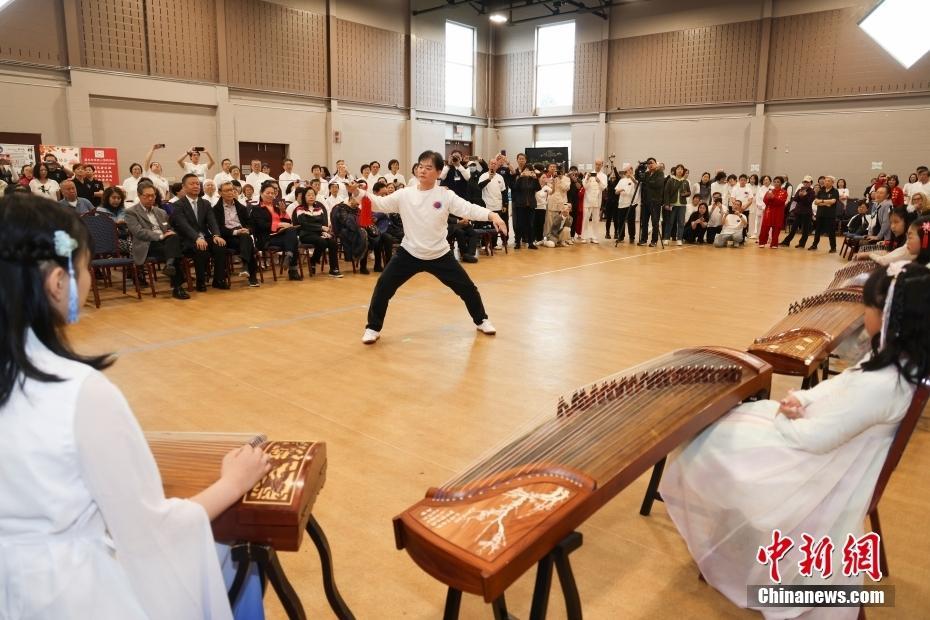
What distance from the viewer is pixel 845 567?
5.95ft

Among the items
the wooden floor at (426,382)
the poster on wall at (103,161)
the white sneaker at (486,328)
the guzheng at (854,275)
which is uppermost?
the poster on wall at (103,161)

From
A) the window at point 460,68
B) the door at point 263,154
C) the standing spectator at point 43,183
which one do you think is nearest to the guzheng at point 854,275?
the standing spectator at point 43,183

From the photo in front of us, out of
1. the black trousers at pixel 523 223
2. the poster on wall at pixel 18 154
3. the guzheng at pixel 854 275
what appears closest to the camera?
the guzheng at pixel 854 275

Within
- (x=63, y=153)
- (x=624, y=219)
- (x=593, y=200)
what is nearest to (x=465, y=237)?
(x=593, y=200)

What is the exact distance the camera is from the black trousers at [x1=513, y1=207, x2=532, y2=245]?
37.6 ft

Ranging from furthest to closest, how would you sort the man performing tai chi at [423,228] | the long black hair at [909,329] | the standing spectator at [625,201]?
the standing spectator at [625,201]
the man performing tai chi at [423,228]
the long black hair at [909,329]

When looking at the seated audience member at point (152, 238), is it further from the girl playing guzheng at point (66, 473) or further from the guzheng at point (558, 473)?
the girl playing guzheng at point (66, 473)

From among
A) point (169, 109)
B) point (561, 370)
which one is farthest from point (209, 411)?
point (169, 109)

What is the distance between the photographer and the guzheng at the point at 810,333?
2.59 m

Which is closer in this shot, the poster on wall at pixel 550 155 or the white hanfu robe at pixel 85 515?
the white hanfu robe at pixel 85 515

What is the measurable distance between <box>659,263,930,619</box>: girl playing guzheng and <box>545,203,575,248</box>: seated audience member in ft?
33.4

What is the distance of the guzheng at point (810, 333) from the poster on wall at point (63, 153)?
1151cm

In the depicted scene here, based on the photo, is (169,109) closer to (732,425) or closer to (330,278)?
(330,278)

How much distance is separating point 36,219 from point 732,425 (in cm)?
190
